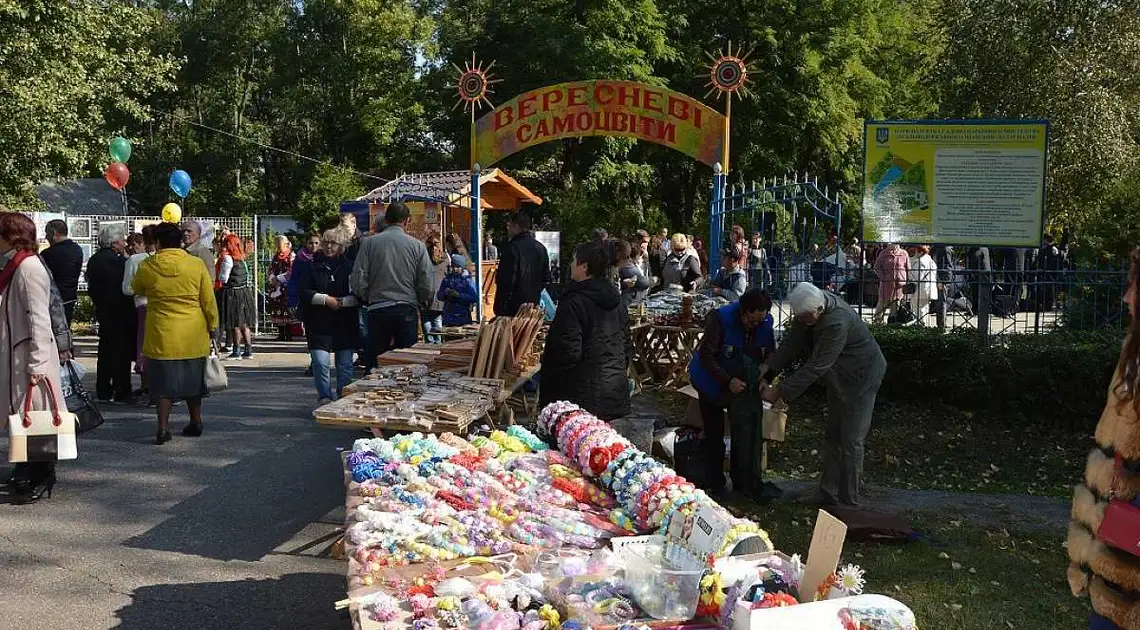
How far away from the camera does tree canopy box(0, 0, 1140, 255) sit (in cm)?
1766

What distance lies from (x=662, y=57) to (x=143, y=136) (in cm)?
2690

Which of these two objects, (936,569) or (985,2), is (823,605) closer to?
(936,569)

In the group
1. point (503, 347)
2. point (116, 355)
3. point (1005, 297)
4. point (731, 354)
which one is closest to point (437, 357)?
point (503, 347)

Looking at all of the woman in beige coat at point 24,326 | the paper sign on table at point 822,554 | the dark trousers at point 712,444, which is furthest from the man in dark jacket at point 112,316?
the paper sign on table at point 822,554

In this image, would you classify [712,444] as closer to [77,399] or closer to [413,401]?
[413,401]

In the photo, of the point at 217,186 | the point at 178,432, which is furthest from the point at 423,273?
the point at 217,186

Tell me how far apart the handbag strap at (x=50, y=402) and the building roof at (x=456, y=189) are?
9.12 m

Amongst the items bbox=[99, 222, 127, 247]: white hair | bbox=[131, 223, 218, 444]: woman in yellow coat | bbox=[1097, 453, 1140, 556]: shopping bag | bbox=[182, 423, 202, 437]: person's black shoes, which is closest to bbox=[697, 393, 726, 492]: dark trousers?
bbox=[131, 223, 218, 444]: woman in yellow coat

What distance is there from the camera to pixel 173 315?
26.0 feet

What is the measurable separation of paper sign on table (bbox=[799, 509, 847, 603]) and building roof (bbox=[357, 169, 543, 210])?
41.5ft

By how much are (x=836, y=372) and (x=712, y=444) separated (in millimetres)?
1080

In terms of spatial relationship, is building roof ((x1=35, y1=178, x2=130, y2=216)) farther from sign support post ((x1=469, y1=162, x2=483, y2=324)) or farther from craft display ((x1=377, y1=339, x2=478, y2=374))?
craft display ((x1=377, y1=339, x2=478, y2=374))

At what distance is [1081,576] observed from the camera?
10.2 ft

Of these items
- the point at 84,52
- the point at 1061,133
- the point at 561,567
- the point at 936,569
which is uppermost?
the point at 84,52
